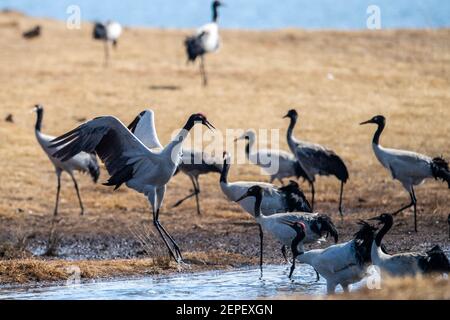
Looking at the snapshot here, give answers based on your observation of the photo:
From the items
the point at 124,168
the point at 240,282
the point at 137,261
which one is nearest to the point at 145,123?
the point at 124,168

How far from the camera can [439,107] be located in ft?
71.1

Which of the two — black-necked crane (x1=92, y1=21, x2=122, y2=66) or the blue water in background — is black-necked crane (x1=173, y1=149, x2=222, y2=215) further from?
the blue water in background

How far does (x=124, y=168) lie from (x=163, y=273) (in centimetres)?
154

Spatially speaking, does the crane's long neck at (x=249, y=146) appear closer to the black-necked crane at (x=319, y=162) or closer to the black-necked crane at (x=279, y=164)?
the black-necked crane at (x=279, y=164)

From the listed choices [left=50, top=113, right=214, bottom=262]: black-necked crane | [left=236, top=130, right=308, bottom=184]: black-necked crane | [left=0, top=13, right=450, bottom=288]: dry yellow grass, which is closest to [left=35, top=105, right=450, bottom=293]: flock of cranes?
[left=50, top=113, right=214, bottom=262]: black-necked crane

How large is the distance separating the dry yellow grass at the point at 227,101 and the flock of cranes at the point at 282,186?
0.68 m

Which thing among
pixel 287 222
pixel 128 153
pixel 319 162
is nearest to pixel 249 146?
pixel 319 162

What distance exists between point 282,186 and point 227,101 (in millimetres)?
10299

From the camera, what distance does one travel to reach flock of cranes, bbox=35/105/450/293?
30.7ft

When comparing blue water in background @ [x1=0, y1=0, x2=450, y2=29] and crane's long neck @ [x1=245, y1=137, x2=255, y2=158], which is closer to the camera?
crane's long neck @ [x1=245, y1=137, x2=255, y2=158]

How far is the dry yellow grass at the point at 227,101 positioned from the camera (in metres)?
14.6

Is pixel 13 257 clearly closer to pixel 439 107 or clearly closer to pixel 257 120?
pixel 257 120

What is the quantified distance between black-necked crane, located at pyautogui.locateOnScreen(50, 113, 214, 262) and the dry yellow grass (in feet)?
3.91
